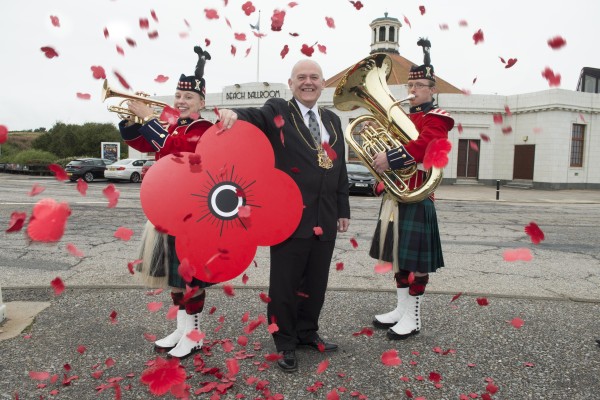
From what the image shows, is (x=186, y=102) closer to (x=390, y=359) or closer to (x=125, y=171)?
(x=390, y=359)

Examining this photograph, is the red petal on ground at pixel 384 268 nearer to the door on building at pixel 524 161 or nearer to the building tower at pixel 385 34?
the door on building at pixel 524 161

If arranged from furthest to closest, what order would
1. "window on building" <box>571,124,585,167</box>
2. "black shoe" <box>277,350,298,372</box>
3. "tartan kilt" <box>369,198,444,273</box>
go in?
"window on building" <box>571,124,585,167</box>, "tartan kilt" <box>369,198,444,273</box>, "black shoe" <box>277,350,298,372</box>

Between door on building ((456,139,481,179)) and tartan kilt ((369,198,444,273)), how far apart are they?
84.2 ft

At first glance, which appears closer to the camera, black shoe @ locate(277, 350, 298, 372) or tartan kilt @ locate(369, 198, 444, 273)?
black shoe @ locate(277, 350, 298, 372)

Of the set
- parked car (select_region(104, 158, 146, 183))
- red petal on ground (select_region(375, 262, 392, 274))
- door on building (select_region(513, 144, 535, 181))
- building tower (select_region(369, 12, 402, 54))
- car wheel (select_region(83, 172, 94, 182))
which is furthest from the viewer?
building tower (select_region(369, 12, 402, 54))

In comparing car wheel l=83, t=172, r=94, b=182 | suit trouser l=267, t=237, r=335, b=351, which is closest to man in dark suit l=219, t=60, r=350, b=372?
suit trouser l=267, t=237, r=335, b=351

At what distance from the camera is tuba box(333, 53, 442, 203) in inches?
137

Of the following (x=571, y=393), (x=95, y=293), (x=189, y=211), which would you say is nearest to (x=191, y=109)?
(x=189, y=211)

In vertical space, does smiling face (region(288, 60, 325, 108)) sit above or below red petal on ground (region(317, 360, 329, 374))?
above

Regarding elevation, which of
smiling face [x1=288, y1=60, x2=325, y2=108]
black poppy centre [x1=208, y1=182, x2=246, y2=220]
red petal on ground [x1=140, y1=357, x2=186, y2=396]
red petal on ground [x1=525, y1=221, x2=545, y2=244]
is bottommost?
red petal on ground [x1=140, y1=357, x2=186, y2=396]

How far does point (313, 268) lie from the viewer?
3240 millimetres

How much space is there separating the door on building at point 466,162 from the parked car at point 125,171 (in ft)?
61.0

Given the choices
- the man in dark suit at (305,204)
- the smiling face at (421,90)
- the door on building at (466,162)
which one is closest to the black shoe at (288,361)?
the man in dark suit at (305,204)

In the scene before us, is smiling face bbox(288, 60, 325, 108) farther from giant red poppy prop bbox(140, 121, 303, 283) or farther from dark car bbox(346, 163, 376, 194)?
dark car bbox(346, 163, 376, 194)
